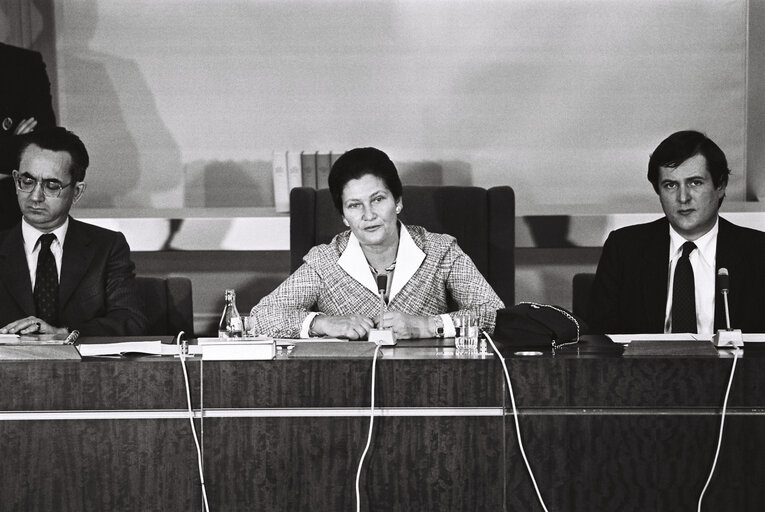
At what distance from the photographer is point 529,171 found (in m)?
4.32

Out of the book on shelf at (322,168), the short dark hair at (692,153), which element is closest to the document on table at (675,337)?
the short dark hair at (692,153)

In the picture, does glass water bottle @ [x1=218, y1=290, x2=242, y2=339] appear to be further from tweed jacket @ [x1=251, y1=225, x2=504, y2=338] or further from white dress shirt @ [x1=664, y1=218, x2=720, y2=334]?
white dress shirt @ [x1=664, y1=218, x2=720, y2=334]

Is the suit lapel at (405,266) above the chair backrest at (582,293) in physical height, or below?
above

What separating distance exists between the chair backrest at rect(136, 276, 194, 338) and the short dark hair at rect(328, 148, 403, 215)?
1.82 ft

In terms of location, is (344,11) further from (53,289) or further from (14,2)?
(53,289)

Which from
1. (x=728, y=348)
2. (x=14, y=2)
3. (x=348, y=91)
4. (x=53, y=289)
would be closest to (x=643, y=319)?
(x=728, y=348)

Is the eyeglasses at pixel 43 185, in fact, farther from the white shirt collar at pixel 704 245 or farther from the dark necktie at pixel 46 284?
the white shirt collar at pixel 704 245

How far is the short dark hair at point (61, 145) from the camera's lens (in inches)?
107

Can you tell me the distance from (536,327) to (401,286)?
2.29 ft

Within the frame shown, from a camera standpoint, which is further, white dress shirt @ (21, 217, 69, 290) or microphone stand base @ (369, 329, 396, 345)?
white dress shirt @ (21, 217, 69, 290)

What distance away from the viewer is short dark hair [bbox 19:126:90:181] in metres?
2.73

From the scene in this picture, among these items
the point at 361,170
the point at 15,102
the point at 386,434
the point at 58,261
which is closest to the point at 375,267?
the point at 361,170

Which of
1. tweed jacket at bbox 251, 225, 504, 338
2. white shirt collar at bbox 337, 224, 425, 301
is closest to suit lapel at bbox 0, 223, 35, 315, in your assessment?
tweed jacket at bbox 251, 225, 504, 338

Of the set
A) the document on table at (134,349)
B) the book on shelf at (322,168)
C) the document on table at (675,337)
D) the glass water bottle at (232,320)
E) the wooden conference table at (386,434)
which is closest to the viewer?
the wooden conference table at (386,434)
